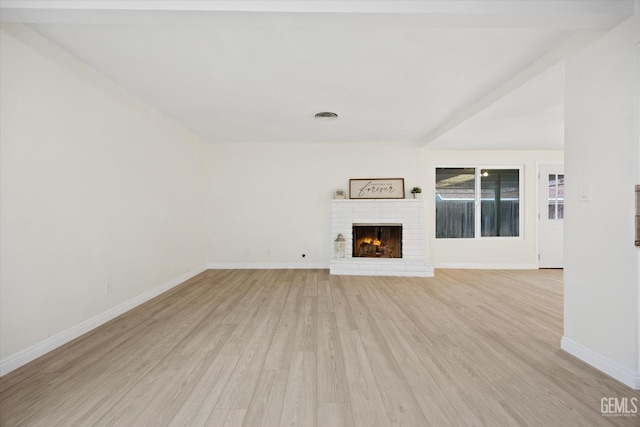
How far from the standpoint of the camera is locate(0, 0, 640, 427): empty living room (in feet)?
5.78

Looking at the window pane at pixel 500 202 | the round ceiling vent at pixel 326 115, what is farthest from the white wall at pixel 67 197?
the window pane at pixel 500 202

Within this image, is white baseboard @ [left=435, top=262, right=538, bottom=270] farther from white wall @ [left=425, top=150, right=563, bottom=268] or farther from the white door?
the white door

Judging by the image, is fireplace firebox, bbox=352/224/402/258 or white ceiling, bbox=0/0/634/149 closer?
white ceiling, bbox=0/0/634/149

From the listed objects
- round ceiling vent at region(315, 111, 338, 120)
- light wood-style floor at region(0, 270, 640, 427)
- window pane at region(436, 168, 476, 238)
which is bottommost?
light wood-style floor at region(0, 270, 640, 427)

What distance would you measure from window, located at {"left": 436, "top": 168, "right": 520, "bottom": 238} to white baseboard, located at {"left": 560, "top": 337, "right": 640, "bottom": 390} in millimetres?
3777

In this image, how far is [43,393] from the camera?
1824mm

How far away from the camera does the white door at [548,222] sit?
5852mm

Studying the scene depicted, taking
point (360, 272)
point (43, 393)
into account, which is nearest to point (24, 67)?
point (43, 393)

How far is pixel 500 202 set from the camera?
5.98 m

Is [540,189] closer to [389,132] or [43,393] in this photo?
[389,132]

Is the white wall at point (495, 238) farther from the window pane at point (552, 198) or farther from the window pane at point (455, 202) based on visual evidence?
the window pane at point (552, 198)

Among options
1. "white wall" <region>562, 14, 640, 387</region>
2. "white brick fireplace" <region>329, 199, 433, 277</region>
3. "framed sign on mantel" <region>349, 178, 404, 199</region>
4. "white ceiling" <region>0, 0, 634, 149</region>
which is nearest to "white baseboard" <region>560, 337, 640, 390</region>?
"white wall" <region>562, 14, 640, 387</region>

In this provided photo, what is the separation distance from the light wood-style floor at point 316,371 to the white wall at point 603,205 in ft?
0.78

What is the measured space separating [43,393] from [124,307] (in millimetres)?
1525
